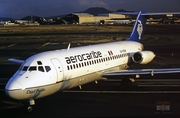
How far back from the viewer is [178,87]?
1988cm

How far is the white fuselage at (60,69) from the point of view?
13.5 meters

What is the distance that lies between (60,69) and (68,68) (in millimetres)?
835

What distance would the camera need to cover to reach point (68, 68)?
16.1m

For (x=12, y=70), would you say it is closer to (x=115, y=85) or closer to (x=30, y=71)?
(x=115, y=85)

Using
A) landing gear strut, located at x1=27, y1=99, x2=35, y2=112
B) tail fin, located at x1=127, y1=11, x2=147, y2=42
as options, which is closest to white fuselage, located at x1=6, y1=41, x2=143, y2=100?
landing gear strut, located at x1=27, y1=99, x2=35, y2=112

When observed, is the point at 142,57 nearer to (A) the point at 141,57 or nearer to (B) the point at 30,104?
(A) the point at 141,57

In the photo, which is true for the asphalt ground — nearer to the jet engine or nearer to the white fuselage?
the white fuselage

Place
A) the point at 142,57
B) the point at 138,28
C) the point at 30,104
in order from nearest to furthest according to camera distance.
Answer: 1. the point at 30,104
2. the point at 142,57
3. the point at 138,28

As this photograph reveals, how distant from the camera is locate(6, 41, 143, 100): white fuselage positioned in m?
13.5

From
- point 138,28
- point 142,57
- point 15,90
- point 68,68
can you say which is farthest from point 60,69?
point 138,28

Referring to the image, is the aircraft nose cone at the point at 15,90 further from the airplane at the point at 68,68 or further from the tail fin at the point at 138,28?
the tail fin at the point at 138,28

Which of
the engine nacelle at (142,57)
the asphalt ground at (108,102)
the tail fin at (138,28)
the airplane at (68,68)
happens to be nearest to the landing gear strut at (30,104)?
the airplane at (68,68)

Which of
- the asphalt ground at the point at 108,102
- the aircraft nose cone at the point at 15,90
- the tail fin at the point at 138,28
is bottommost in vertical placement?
the asphalt ground at the point at 108,102

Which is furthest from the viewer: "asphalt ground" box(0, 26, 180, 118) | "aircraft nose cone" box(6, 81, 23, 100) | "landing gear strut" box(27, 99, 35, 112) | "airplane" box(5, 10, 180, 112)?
"asphalt ground" box(0, 26, 180, 118)
